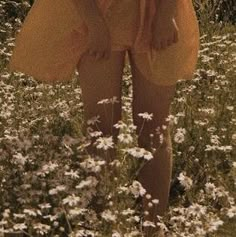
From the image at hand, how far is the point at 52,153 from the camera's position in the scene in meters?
2.70

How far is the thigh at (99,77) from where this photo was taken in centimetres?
264

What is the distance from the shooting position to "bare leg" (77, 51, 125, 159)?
2.65 meters

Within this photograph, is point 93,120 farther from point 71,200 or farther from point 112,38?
point 71,200

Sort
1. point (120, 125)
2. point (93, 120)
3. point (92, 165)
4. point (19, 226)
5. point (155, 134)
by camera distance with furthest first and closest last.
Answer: point (155, 134) → point (93, 120) → point (120, 125) → point (92, 165) → point (19, 226)

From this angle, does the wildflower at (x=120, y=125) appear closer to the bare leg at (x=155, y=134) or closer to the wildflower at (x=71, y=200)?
the bare leg at (x=155, y=134)

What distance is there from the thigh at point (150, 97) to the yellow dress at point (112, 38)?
0.14 ft

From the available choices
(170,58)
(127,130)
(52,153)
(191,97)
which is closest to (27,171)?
(52,153)

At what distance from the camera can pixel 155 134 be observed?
9.03 feet

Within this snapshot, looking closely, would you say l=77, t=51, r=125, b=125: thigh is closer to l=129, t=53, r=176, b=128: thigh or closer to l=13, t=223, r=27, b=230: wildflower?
l=129, t=53, r=176, b=128: thigh

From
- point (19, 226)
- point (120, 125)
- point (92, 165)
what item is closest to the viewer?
point (19, 226)

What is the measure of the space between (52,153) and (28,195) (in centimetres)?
31

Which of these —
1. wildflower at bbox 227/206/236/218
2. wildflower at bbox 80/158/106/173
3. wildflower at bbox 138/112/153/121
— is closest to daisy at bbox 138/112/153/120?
wildflower at bbox 138/112/153/121

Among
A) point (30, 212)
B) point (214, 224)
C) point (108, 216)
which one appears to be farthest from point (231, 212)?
point (30, 212)

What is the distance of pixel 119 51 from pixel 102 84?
0.14 m
